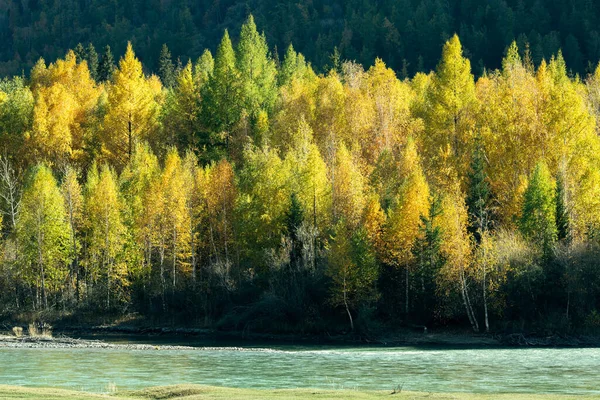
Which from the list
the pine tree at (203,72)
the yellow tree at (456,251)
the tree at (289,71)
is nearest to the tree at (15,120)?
the pine tree at (203,72)

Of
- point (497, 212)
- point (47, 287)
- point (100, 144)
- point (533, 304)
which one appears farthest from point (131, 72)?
point (533, 304)

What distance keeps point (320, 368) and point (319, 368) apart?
0.06 metres

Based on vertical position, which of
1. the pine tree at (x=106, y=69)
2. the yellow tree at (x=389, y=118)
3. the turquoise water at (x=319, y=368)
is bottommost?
the turquoise water at (x=319, y=368)

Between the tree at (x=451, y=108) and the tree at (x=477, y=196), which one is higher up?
the tree at (x=451, y=108)

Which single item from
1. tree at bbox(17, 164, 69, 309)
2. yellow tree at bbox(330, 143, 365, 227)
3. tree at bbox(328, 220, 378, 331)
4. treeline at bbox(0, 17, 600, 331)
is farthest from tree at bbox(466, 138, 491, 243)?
tree at bbox(17, 164, 69, 309)

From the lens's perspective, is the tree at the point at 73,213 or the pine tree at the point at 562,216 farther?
the tree at the point at 73,213

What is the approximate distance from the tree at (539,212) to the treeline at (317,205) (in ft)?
0.51

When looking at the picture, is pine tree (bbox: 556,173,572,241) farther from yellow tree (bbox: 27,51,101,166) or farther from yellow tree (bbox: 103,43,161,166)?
yellow tree (bbox: 27,51,101,166)

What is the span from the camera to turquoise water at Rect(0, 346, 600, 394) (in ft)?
131

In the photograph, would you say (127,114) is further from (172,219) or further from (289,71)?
(289,71)

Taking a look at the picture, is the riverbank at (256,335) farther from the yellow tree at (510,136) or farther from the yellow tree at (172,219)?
the yellow tree at (510,136)

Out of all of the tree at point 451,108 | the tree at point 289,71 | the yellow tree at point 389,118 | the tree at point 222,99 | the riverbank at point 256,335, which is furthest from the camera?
the tree at point 289,71

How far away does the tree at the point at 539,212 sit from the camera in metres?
68.4

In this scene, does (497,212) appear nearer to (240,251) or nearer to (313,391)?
(240,251)
